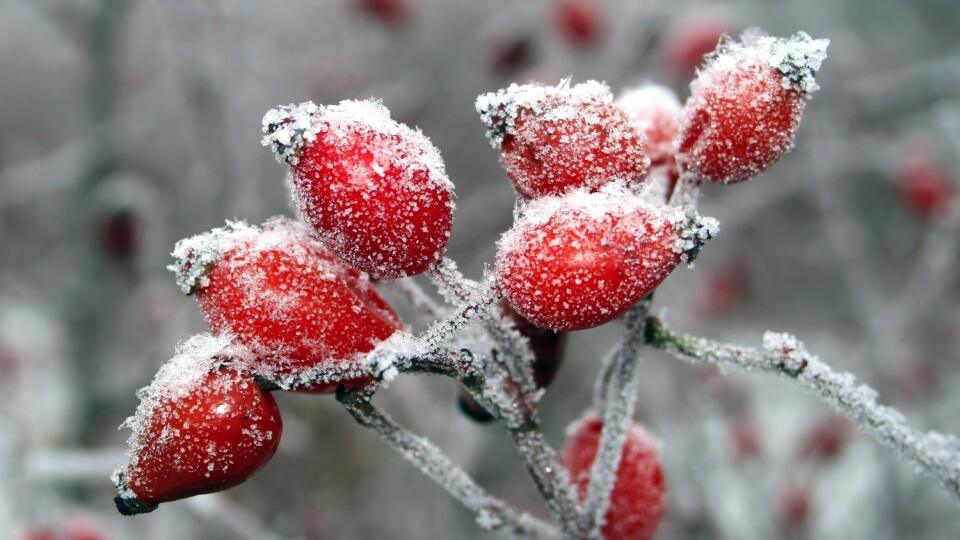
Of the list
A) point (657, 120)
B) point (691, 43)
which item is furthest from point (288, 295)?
point (691, 43)

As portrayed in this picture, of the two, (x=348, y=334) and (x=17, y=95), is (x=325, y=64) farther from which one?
(x=348, y=334)

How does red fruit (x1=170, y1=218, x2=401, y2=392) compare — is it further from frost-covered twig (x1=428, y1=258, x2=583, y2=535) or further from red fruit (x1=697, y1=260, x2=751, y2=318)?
red fruit (x1=697, y1=260, x2=751, y2=318)

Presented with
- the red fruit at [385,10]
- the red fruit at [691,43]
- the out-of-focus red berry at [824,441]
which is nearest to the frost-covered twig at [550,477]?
the red fruit at [691,43]

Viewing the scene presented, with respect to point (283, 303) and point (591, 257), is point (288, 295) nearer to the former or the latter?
point (283, 303)

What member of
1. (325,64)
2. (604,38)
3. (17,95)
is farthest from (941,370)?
(17,95)

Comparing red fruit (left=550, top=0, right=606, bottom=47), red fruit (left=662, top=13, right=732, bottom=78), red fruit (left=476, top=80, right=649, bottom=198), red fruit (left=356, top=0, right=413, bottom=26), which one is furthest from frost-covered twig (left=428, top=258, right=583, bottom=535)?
red fruit (left=356, top=0, right=413, bottom=26)

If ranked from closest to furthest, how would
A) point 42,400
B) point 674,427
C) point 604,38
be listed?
point 674,427
point 604,38
point 42,400
